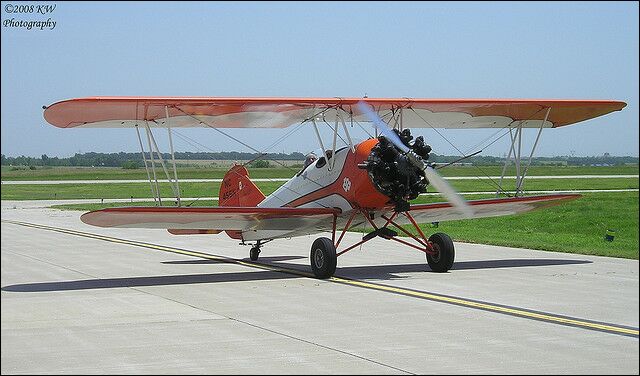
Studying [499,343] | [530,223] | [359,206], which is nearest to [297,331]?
[499,343]

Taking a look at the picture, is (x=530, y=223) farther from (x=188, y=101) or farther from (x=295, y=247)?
(x=188, y=101)

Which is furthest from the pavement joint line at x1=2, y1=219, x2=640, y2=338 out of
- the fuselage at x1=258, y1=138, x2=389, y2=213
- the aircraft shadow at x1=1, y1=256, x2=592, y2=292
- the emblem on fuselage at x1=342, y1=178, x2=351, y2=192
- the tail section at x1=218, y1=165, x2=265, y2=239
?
the emblem on fuselage at x1=342, y1=178, x2=351, y2=192

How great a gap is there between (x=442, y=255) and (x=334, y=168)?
7.98 ft

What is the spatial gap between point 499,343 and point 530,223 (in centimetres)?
1830

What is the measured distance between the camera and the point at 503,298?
11555 millimetres

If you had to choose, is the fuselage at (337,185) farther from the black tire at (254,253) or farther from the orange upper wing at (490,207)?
the orange upper wing at (490,207)

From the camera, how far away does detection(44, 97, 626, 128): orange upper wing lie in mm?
Result: 14898

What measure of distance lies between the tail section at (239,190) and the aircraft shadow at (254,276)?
1.46 metres

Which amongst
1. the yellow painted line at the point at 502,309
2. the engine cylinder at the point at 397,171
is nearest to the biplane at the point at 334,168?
the engine cylinder at the point at 397,171

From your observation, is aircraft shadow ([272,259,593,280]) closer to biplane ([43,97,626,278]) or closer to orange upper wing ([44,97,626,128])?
biplane ([43,97,626,278])

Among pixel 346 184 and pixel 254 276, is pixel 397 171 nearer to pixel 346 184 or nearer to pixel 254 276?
pixel 346 184

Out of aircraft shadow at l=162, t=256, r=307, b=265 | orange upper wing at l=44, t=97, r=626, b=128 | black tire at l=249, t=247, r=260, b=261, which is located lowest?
aircraft shadow at l=162, t=256, r=307, b=265

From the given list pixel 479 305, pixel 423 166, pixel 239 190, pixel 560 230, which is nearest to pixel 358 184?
pixel 423 166

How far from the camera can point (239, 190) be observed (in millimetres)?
18391
